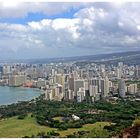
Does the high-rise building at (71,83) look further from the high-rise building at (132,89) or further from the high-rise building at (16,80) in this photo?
the high-rise building at (16,80)

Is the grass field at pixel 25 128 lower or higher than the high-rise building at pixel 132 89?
lower

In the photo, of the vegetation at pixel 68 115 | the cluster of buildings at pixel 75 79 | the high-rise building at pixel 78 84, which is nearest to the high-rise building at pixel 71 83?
the cluster of buildings at pixel 75 79

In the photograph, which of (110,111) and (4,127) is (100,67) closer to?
(110,111)

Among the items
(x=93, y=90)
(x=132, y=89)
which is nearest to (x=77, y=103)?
(x=93, y=90)

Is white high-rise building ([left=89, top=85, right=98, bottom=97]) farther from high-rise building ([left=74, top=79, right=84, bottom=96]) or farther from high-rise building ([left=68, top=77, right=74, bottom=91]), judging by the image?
high-rise building ([left=68, top=77, right=74, bottom=91])

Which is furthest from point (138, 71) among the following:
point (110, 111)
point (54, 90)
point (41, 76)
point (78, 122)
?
point (78, 122)

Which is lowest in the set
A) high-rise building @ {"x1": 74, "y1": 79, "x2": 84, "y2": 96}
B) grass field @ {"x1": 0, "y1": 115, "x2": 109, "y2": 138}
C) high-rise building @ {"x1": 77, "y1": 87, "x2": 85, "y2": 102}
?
grass field @ {"x1": 0, "y1": 115, "x2": 109, "y2": 138}

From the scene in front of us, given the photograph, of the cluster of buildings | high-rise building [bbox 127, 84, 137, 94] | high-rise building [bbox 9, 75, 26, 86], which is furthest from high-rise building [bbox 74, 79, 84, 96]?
high-rise building [bbox 9, 75, 26, 86]

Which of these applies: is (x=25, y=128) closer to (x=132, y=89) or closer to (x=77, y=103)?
(x=77, y=103)
